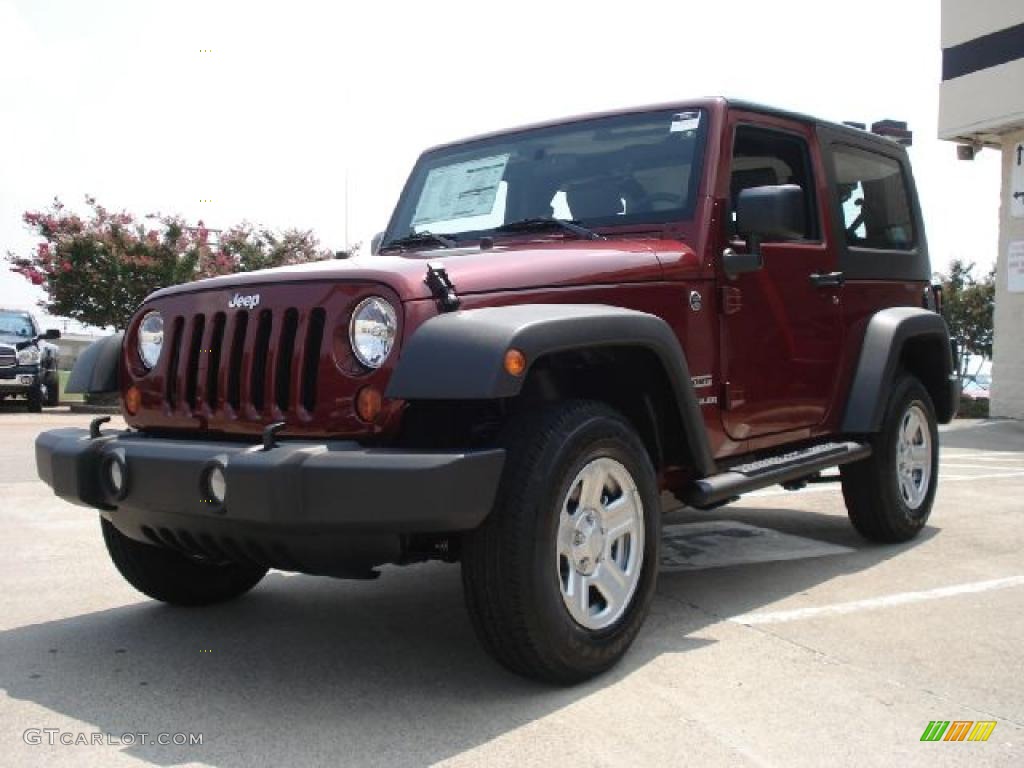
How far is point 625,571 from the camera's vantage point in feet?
10.7

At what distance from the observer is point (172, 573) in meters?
3.85

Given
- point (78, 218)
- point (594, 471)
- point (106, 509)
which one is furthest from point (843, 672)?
point (78, 218)

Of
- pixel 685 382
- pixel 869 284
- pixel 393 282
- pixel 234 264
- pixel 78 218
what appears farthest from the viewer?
pixel 234 264

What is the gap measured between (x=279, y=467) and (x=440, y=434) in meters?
0.53

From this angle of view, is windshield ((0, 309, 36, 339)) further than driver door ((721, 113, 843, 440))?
Yes

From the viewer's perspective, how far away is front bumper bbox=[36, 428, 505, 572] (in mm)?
2625

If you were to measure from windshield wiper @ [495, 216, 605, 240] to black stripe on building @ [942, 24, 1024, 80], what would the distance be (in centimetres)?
1465

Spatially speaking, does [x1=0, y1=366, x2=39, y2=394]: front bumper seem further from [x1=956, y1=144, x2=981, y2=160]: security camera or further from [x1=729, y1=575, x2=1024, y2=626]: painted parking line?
[x1=956, y1=144, x2=981, y2=160]: security camera

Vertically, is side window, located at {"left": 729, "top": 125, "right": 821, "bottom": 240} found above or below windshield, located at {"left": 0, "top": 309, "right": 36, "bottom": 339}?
above

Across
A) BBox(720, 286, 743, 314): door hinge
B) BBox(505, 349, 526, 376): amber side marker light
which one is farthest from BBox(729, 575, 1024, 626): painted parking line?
BBox(505, 349, 526, 376): amber side marker light

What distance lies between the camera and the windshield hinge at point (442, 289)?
2900mm

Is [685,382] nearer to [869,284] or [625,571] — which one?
[625,571]

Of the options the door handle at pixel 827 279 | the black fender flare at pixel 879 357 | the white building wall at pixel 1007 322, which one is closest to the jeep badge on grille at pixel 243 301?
Result: the door handle at pixel 827 279

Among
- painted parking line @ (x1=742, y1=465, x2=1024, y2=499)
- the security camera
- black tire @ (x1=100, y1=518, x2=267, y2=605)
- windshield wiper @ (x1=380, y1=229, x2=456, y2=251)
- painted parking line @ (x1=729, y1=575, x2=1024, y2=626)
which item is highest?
the security camera
